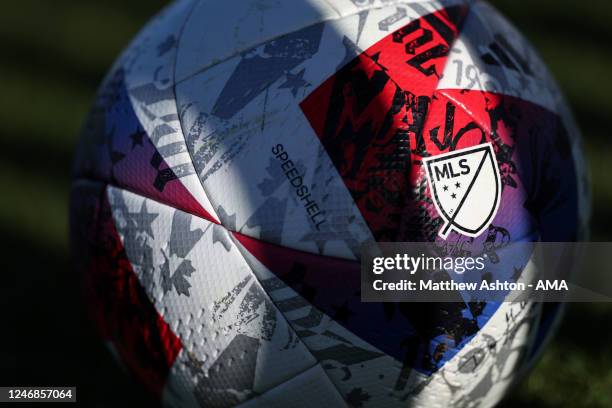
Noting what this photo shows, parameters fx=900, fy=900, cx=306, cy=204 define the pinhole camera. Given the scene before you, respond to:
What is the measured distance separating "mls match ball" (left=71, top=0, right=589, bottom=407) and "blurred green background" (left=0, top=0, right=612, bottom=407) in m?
0.83

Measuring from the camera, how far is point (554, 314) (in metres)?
2.91

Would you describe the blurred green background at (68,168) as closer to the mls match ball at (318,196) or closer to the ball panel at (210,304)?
the mls match ball at (318,196)

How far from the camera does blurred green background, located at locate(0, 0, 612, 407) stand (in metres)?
3.56

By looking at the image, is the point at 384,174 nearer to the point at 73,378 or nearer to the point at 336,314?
the point at 336,314

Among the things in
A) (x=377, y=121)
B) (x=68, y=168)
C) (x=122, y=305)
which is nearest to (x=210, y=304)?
(x=122, y=305)

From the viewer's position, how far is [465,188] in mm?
2527

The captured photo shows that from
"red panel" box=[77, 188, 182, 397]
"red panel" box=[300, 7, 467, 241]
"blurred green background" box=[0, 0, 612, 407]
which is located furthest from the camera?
"blurred green background" box=[0, 0, 612, 407]

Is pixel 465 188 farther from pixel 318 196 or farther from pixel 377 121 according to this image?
pixel 318 196

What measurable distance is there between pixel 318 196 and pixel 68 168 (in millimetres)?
2770

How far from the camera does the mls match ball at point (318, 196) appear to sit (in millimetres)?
2488

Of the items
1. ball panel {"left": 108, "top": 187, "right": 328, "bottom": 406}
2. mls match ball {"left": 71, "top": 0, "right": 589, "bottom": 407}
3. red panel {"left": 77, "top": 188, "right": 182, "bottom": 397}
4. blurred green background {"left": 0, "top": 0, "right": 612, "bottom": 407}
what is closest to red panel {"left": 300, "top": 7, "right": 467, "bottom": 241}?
mls match ball {"left": 71, "top": 0, "right": 589, "bottom": 407}

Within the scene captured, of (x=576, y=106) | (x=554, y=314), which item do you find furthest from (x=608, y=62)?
(x=554, y=314)

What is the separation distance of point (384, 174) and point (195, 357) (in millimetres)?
785

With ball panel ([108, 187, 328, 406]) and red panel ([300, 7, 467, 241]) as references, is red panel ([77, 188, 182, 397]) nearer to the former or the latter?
ball panel ([108, 187, 328, 406])
